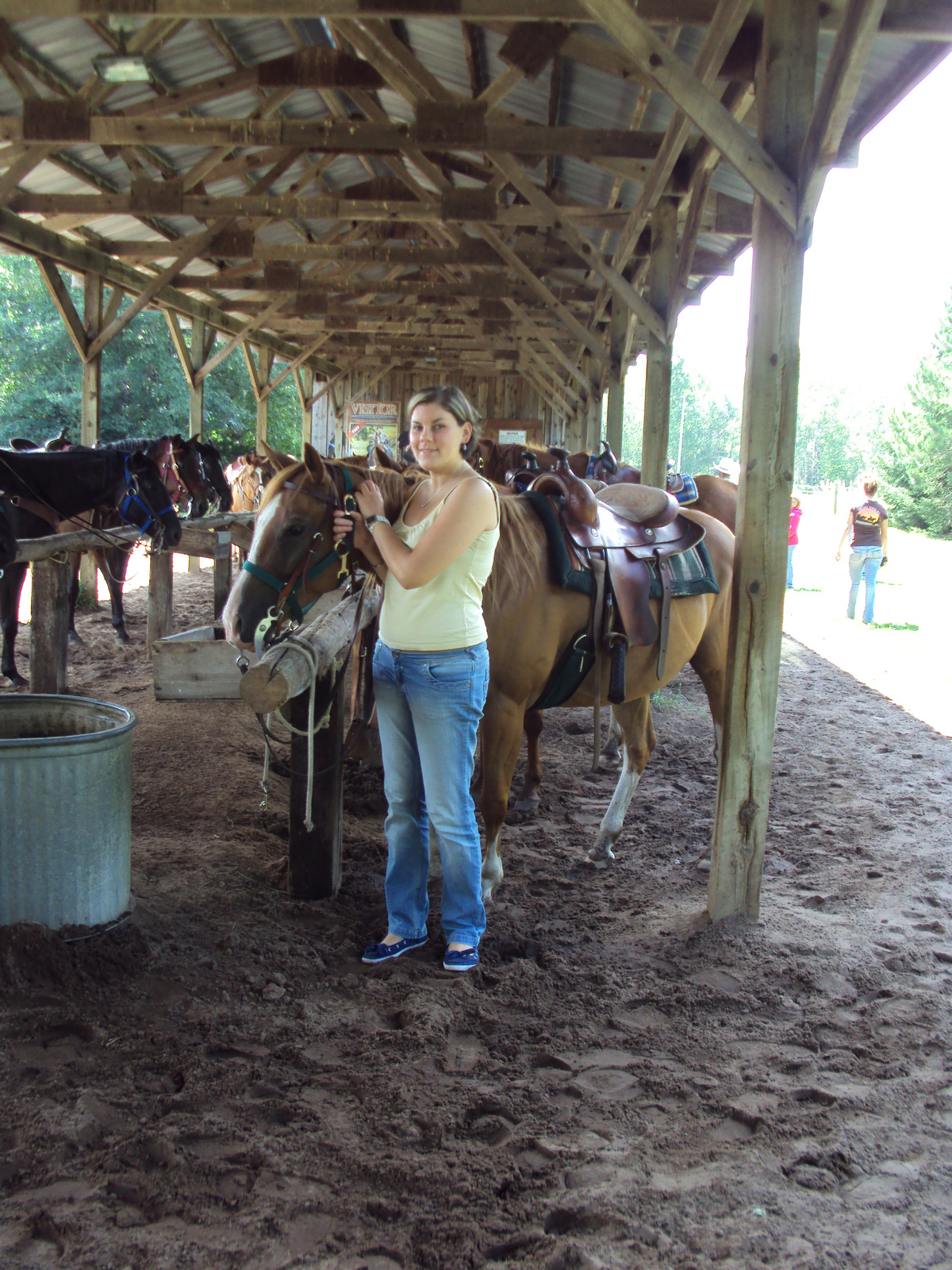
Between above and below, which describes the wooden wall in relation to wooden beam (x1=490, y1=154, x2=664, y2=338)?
above

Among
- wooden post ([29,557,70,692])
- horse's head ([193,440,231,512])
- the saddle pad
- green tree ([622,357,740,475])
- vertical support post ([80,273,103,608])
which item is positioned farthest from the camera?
green tree ([622,357,740,475])

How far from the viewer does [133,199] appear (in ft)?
28.5

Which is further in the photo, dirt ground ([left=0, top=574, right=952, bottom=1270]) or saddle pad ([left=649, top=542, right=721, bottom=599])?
saddle pad ([left=649, top=542, right=721, bottom=599])

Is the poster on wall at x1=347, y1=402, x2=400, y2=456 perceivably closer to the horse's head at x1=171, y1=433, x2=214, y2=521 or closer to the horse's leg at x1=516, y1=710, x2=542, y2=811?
the horse's head at x1=171, y1=433, x2=214, y2=521

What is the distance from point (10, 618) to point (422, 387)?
20.8 m

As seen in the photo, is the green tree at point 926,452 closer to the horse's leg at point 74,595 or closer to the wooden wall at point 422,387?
the wooden wall at point 422,387

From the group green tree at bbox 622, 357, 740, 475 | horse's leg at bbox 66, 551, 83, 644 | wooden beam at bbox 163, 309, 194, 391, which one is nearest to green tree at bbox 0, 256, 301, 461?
wooden beam at bbox 163, 309, 194, 391

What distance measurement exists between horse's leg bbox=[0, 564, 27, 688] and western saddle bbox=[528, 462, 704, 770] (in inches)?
197

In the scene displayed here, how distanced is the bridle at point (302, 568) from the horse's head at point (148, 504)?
4.78 m

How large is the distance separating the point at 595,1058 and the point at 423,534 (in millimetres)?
1707

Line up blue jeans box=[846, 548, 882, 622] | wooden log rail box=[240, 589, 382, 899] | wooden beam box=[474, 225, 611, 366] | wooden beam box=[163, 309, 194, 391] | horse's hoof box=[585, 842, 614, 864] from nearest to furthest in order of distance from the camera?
1. wooden log rail box=[240, 589, 382, 899]
2. horse's hoof box=[585, 842, 614, 864]
3. wooden beam box=[474, 225, 611, 366]
4. blue jeans box=[846, 548, 882, 622]
5. wooden beam box=[163, 309, 194, 391]

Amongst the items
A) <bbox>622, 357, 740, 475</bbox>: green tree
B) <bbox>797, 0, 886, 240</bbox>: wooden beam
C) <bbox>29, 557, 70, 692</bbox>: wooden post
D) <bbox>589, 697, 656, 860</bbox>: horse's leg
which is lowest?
<bbox>589, 697, 656, 860</bbox>: horse's leg

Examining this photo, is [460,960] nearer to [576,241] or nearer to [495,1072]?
[495,1072]

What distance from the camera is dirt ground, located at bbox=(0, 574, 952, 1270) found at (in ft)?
6.15
